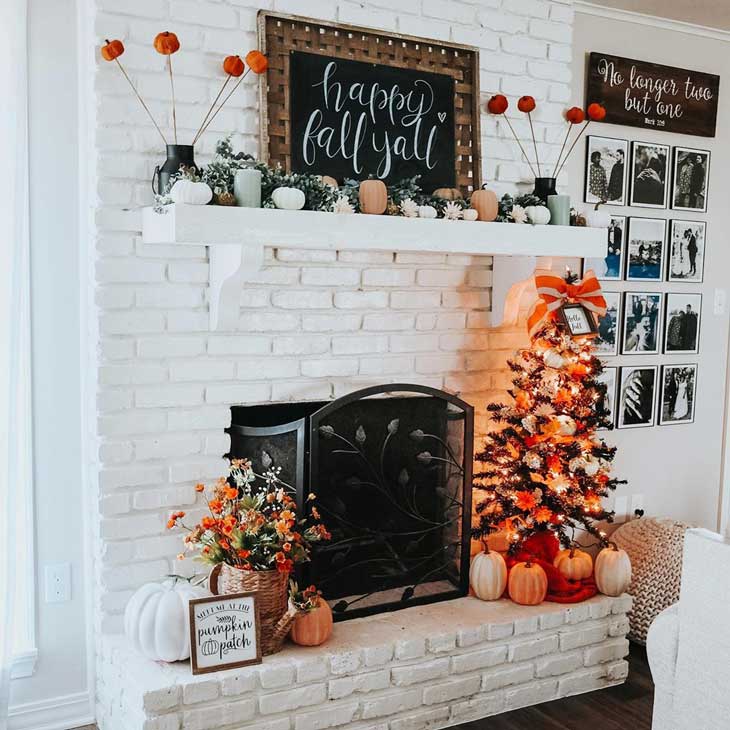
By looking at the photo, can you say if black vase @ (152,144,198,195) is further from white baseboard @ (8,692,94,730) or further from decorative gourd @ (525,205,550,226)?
white baseboard @ (8,692,94,730)

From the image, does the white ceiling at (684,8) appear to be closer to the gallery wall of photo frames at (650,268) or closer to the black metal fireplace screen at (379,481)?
the gallery wall of photo frames at (650,268)

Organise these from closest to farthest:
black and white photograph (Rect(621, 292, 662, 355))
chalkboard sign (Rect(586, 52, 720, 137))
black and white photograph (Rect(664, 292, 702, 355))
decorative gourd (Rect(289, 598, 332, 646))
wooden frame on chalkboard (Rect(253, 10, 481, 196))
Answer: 1. decorative gourd (Rect(289, 598, 332, 646))
2. wooden frame on chalkboard (Rect(253, 10, 481, 196))
3. chalkboard sign (Rect(586, 52, 720, 137))
4. black and white photograph (Rect(621, 292, 662, 355))
5. black and white photograph (Rect(664, 292, 702, 355))

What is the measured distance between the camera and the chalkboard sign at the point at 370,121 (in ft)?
9.20

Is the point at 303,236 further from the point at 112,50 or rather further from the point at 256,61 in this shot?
the point at 112,50

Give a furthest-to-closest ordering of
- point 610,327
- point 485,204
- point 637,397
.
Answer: point 637,397 < point 610,327 < point 485,204

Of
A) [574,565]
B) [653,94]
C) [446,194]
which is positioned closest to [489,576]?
[574,565]

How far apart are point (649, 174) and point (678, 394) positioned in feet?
3.29

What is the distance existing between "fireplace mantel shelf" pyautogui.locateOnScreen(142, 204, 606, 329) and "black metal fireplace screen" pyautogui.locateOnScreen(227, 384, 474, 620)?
0.43 m

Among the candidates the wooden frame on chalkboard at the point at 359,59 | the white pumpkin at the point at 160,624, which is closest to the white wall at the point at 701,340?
the wooden frame on chalkboard at the point at 359,59

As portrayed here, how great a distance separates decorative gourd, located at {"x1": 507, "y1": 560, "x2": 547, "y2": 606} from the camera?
3.05 m

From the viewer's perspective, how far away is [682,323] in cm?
408

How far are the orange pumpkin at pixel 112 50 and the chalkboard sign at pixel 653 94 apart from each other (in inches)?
79.7

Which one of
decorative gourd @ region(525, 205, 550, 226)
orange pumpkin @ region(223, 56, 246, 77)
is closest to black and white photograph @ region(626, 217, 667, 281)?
decorative gourd @ region(525, 205, 550, 226)

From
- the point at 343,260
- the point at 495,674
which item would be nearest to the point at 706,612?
the point at 495,674
